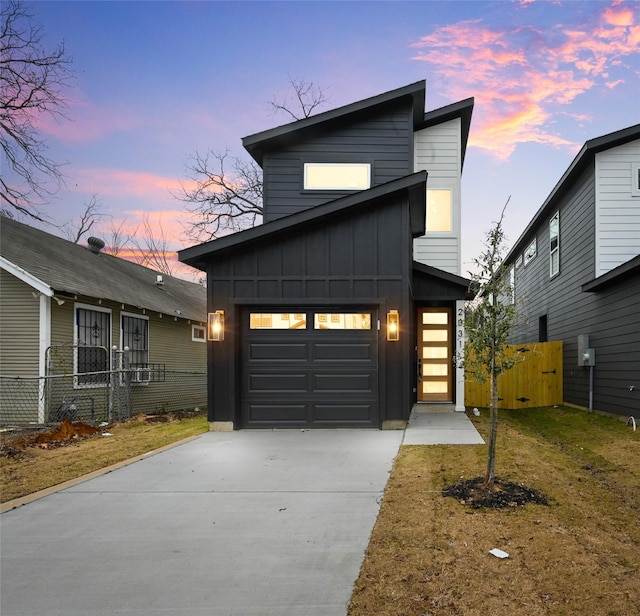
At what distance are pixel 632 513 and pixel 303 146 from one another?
987 cm

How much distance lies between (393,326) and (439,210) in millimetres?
5082

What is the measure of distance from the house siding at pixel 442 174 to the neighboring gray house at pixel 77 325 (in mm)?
7808

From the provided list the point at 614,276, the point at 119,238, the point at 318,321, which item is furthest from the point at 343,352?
the point at 119,238

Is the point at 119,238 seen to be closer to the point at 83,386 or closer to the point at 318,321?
the point at 83,386

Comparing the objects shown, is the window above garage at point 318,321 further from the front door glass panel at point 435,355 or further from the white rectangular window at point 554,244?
the white rectangular window at point 554,244

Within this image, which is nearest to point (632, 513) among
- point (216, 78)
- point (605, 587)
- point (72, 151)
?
point (605, 587)

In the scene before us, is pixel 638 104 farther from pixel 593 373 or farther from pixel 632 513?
pixel 632 513

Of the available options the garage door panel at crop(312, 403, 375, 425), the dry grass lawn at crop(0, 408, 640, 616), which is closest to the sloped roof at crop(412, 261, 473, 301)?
the garage door panel at crop(312, 403, 375, 425)

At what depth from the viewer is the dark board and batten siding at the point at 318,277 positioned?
30.4 ft

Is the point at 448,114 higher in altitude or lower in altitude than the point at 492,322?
higher

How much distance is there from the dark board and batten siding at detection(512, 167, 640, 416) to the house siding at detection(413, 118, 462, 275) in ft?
7.13

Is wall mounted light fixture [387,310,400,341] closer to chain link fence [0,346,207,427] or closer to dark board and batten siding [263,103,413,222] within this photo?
dark board and batten siding [263,103,413,222]

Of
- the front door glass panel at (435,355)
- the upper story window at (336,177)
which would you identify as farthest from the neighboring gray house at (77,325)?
the front door glass panel at (435,355)

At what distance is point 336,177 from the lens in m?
12.3
